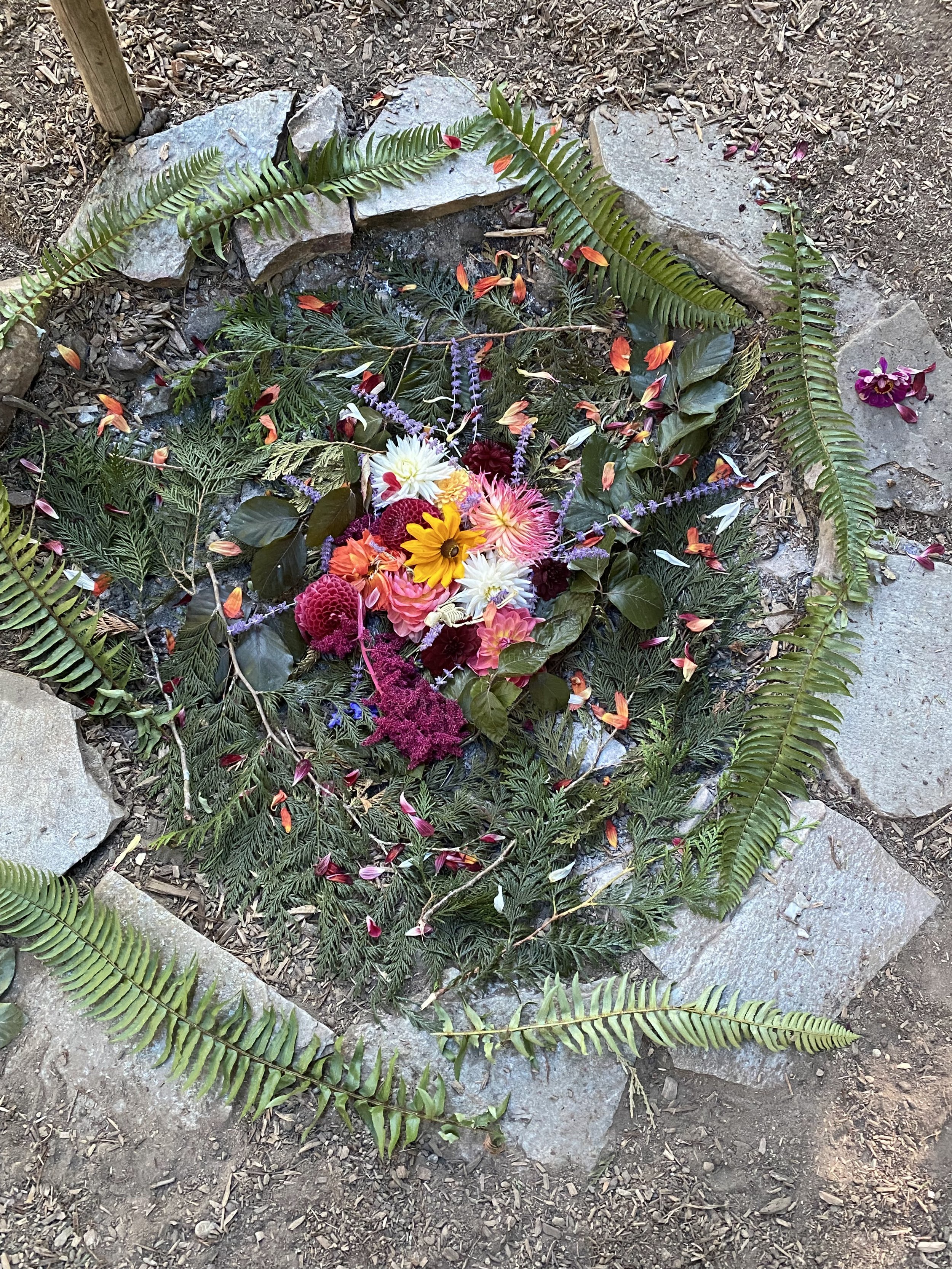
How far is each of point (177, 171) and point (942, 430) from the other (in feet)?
6.38

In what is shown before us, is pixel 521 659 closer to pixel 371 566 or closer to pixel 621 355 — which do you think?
pixel 371 566

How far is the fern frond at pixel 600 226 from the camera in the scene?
1859 mm

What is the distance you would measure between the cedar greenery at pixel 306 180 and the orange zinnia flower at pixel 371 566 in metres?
0.79

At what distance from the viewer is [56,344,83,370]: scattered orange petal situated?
6.48 ft

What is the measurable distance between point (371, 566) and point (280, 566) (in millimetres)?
231

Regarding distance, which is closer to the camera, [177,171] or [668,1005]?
[668,1005]

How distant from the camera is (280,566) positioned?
2.00m

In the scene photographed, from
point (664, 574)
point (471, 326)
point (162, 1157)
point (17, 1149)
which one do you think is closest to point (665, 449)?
point (664, 574)

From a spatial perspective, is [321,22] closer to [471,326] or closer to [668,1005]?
[471,326]

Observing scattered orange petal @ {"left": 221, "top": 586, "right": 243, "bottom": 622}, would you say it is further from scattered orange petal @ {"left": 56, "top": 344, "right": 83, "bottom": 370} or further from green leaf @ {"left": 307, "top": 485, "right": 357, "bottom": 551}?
scattered orange petal @ {"left": 56, "top": 344, "right": 83, "bottom": 370}

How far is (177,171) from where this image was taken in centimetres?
190

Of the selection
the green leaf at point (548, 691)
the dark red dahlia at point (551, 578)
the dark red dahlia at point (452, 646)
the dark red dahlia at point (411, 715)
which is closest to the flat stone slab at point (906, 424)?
the dark red dahlia at point (551, 578)

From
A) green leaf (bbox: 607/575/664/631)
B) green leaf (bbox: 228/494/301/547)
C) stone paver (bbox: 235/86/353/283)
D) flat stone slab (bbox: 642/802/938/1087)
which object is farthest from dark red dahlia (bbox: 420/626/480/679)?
stone paver (bbox: 235/86/353/283)

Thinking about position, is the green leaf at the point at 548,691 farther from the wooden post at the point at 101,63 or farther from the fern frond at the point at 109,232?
the wooden post at the point at 101,63
